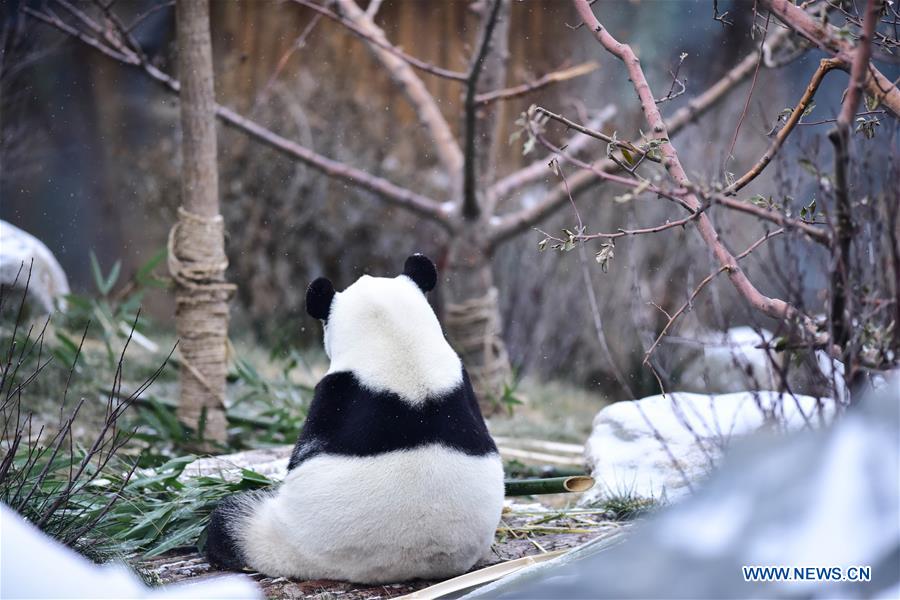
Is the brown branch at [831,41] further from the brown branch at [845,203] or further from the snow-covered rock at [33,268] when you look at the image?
the snow-covered rock at [33,268]

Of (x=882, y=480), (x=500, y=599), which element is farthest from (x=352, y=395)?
(x=882, y=480)

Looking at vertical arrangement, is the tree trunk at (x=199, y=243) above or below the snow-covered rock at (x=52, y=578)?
above

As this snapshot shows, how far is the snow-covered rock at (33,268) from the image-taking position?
180 inches

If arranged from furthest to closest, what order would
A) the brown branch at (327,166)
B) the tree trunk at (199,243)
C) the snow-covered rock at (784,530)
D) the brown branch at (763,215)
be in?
1. the brown branch at (327,166)
2. the tree trunk at (199,243)
3. the brown branch at (763,215)
4. the snow-covered rock at (784,530)

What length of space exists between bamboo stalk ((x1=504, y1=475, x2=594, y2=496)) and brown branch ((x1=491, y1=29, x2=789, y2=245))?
6.18 ft

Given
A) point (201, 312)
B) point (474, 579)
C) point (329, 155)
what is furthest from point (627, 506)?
point (329, 155)

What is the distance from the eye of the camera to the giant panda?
2016 millimetres

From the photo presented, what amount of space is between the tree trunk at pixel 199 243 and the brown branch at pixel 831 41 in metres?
2.41

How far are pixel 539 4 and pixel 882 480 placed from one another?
6.04 meters

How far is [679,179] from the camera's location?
1823 mm

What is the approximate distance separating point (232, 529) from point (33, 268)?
3078 millimetres

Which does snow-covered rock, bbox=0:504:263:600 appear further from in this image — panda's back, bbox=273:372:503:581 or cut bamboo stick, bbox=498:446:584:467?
cut bamboo stick, bbox=498:446:584:467

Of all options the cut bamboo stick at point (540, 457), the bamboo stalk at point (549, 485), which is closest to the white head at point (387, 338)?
the bamboo stalk at point (549, 485)

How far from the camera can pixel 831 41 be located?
1643 mm
